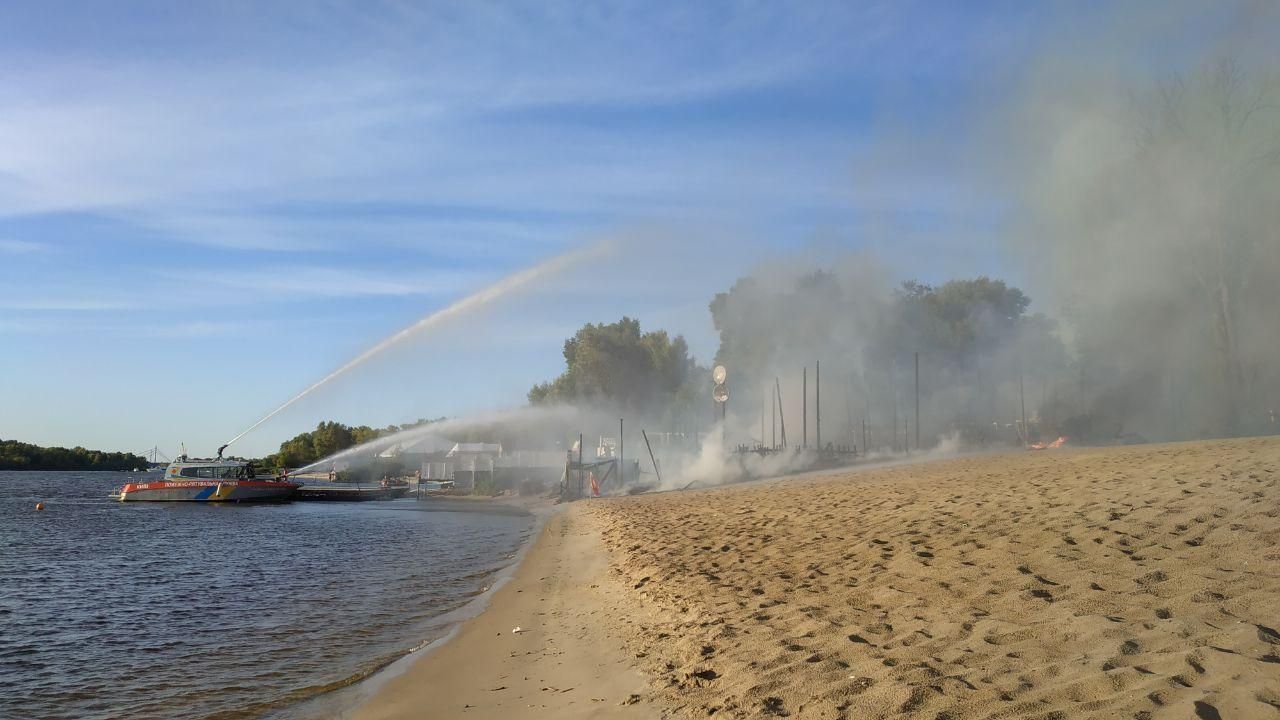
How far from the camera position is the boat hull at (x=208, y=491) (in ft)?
211

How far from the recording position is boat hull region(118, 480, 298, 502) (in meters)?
64.2

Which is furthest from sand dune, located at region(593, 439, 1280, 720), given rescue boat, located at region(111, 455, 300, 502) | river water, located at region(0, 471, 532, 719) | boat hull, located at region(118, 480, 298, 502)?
rescue boat, located at region(111, 455, 300, 502)

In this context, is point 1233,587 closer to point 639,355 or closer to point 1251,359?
point 1251,359

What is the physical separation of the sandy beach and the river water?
A: 2244 millimetres

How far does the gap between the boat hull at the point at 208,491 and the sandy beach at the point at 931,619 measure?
54.8 meters

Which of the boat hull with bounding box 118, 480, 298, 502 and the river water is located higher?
the boat hull with bounding box 118, 480, 298, 502

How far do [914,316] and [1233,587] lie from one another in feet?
318

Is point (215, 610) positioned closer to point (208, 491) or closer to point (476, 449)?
point (208, 491)

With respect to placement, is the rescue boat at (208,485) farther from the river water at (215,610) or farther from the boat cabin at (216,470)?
the river water at (215,610)

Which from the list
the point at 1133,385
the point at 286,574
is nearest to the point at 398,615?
the point at 286,574

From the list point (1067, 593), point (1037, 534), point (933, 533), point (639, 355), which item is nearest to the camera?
point (1067, 593)

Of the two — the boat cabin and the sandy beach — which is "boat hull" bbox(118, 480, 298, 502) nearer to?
the boat cabin

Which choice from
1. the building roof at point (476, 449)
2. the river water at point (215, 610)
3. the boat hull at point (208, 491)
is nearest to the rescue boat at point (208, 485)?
the boat hull at point (208, 491)

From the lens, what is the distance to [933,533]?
45.3ft
